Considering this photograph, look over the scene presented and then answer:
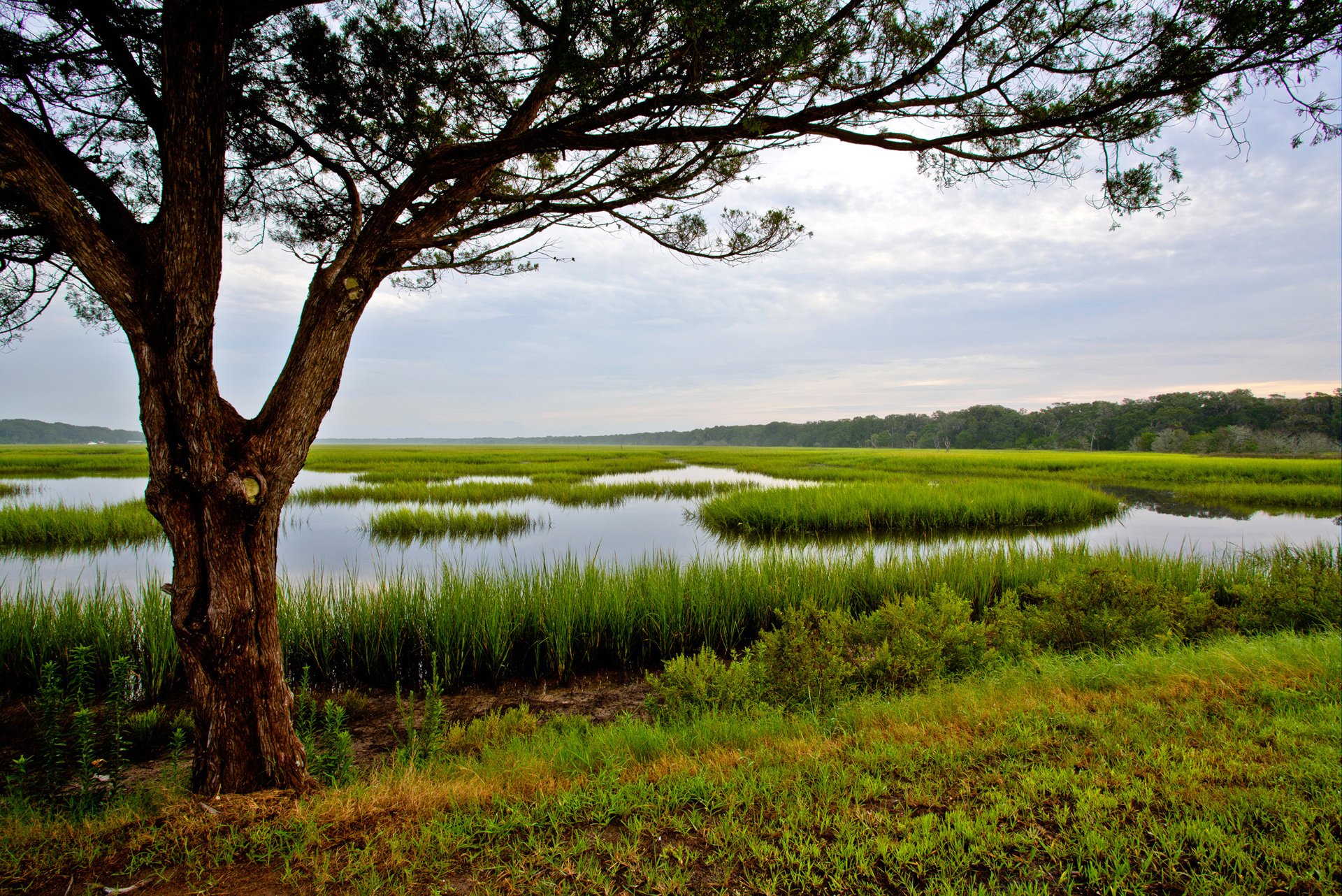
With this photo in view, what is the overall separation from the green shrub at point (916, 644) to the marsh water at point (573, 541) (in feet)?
10.5

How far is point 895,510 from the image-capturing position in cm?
1456

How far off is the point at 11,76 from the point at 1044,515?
18.9m

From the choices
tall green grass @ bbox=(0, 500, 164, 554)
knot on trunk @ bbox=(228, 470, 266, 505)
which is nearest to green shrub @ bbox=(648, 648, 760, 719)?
knot on trunk @ bbox=(228, 470, 266, 505)

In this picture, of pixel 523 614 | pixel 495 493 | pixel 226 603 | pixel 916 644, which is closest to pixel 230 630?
pixel 226 603

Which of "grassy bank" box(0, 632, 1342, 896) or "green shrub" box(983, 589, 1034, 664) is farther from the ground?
"grassy bank" box(0, 632, 1342, 896)

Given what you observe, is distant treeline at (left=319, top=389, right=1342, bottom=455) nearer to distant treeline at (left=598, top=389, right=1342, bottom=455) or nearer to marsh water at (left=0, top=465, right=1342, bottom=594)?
distant treeline at (left=598, top=389, right=1342, bottom=455)

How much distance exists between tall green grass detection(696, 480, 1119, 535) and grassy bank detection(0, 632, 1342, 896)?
10.5 metres

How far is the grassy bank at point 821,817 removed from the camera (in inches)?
79.5

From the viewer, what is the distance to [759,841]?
7.22 feet

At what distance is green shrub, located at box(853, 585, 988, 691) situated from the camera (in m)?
4.30

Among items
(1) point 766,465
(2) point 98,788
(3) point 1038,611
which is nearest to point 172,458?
(2) point 98,788

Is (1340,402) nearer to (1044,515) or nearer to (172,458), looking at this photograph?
(1044,515)

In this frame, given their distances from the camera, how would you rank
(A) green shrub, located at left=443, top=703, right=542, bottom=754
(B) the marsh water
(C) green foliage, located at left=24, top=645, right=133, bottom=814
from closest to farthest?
(C) green foliage, located at left=24, top=645, right=133, bottom=814 < (A) green shrub, located at left=443, top=703, right=542, bottom=754 < (B) the marsh water

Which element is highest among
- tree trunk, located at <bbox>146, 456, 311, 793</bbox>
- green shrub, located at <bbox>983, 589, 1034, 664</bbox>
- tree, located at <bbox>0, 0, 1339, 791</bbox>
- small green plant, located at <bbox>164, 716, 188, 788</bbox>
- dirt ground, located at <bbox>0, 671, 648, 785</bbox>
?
tree, located at <bbox>0, 0, 1339, 791</bbox>
